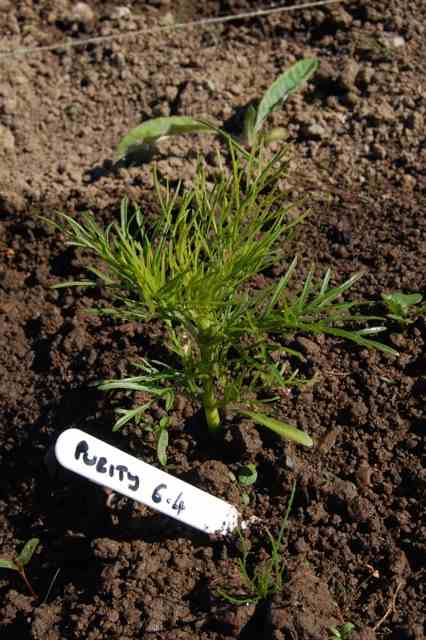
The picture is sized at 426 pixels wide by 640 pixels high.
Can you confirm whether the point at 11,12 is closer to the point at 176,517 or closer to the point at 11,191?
the point at 11,191

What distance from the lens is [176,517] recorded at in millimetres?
1820

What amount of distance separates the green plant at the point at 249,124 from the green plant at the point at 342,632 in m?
1.45

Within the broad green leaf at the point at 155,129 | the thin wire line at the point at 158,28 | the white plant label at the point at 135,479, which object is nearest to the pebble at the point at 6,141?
the thin wire line at the point at 158,28

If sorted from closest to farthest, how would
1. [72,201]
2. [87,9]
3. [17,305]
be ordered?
[17,305] → [72,201] → [87,9]

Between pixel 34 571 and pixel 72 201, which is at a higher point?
pixel 72 201

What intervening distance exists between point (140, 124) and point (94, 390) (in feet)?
3.18

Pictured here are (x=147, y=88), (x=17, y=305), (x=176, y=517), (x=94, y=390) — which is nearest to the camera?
(x=176, y=517)

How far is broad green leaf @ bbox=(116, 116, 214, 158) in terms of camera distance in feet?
8.72

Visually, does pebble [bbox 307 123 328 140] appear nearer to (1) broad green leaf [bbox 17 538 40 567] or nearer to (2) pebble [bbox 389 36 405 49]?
(2) pebble [bbox 389 36 405 49]

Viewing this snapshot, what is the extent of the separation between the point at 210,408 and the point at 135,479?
0.89 feet

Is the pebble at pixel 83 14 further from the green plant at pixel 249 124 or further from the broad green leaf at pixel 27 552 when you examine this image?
the broad green leaf at pixel 27 552

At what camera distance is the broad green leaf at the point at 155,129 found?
2.66m

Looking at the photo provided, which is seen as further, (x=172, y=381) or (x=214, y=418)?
(x=172, y=381)

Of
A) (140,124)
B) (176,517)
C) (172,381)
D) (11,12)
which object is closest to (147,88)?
(140,124)
